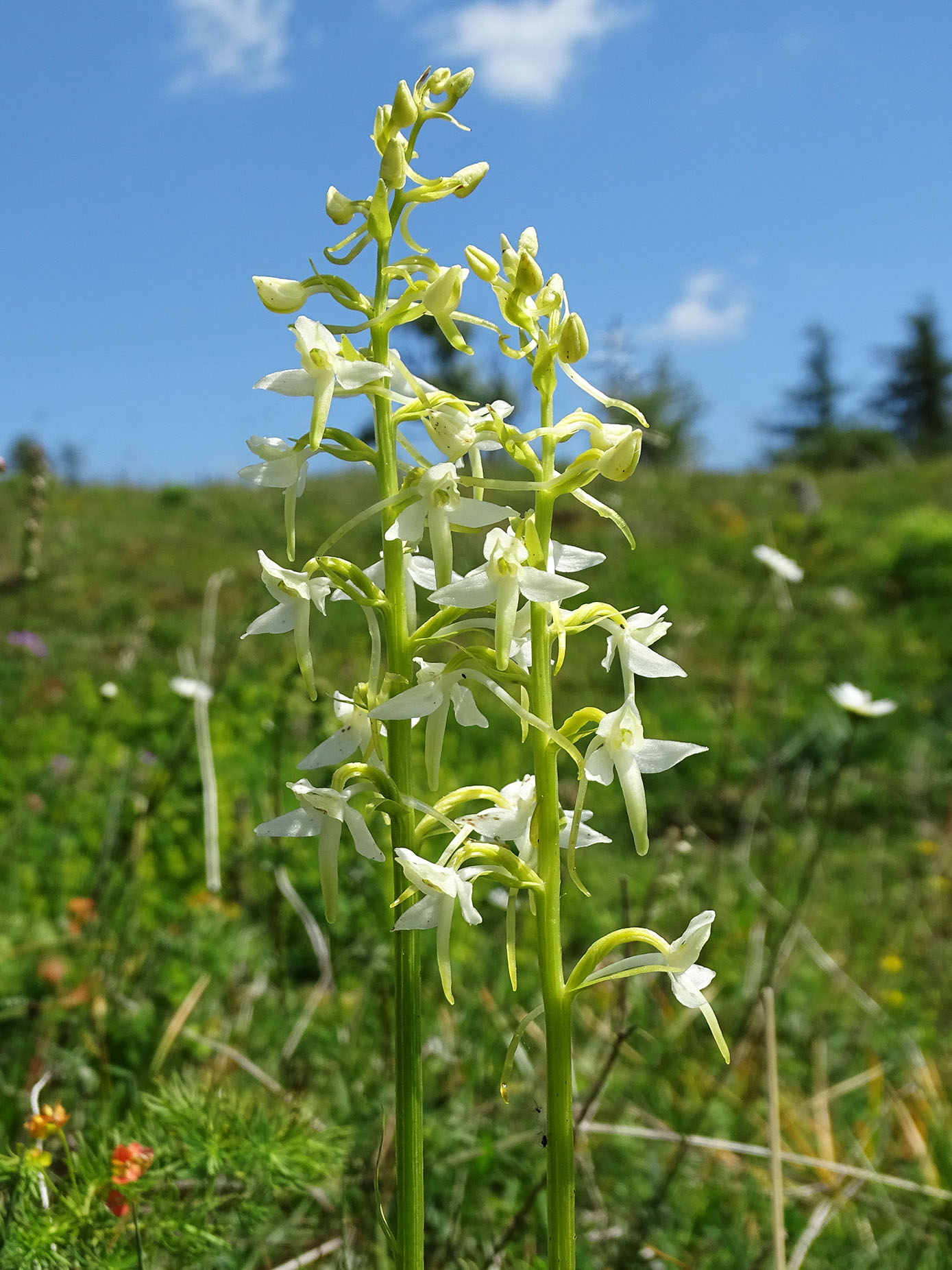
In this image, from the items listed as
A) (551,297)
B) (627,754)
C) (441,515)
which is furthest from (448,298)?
(627,754)

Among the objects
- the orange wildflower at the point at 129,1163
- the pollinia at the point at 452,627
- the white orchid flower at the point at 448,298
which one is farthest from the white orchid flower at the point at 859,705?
the orange wildflower at the point at 129,1163

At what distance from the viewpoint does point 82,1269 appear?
1.31 metres

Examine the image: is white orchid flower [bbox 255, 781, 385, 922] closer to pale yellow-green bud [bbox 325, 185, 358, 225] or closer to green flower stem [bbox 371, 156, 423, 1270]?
green flower stem [bbox 371, 156, 423, 1270]

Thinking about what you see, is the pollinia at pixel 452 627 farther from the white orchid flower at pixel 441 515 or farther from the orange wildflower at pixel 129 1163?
the orange wildflower at pixel 129 1163

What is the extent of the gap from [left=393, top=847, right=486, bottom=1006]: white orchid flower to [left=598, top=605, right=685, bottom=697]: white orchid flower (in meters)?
0.30

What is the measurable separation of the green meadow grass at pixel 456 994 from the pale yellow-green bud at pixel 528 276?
101cm

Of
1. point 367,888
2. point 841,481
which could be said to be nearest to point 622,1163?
point 367,888

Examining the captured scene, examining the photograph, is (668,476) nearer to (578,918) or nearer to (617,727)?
(578,918)

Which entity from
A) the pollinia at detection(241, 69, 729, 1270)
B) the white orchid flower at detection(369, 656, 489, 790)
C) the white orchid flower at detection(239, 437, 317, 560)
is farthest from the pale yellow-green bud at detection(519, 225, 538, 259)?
the white orchid flower at detection(369, 656, 489, 790)

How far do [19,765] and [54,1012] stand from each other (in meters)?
2.80

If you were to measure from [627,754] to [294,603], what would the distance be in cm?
45

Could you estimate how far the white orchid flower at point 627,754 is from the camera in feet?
3.64

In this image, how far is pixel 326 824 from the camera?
1203mm

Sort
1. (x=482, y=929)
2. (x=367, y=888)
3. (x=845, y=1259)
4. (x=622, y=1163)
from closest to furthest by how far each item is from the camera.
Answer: (x=845, y=1259) < (x=622, y=1163) < (x=367, y=888) < (x=482, y=929)
